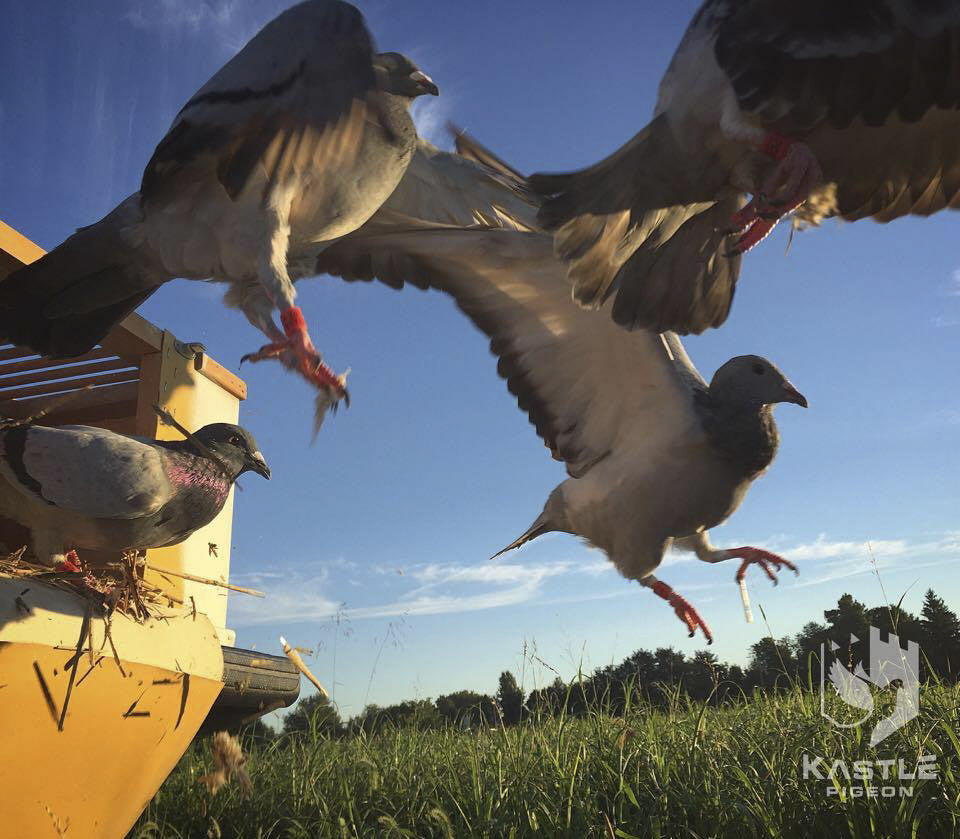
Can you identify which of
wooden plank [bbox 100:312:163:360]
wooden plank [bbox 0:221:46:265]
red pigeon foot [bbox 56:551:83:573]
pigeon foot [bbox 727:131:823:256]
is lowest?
red pigeon foot [bbox 56:551:83:573]

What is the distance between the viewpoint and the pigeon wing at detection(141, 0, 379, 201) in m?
1.79

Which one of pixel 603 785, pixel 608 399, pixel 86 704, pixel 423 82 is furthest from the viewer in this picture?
pixel 608 399

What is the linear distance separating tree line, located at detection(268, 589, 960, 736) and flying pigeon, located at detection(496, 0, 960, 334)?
2084 millimetres

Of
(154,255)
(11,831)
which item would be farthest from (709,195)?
(11,831)

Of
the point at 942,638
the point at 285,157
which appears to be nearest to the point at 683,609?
the point at 285,157

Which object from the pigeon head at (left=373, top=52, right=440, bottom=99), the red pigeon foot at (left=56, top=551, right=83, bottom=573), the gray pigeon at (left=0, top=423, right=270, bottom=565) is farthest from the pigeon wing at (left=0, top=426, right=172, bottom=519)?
the pigeon head at (left=373, top=52, right=440, bottom=99)

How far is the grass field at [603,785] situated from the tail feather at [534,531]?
3.38 feet

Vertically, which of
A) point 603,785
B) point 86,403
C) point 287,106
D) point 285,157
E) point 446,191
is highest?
point 446,191

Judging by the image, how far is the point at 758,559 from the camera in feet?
13.5

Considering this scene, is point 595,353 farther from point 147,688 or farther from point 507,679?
point 147,688

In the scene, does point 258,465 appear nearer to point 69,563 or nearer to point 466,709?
point 69,563

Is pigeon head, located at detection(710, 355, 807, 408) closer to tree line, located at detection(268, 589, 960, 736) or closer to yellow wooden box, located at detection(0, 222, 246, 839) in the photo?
tree line, located at detection(268, 589, 960, 736)

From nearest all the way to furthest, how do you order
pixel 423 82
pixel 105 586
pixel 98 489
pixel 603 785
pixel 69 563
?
pixel 423 82, pixel 105 586, pixel 98 489, pixel 69 563, pixel 603 785

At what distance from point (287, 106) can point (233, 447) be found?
6.21ft
